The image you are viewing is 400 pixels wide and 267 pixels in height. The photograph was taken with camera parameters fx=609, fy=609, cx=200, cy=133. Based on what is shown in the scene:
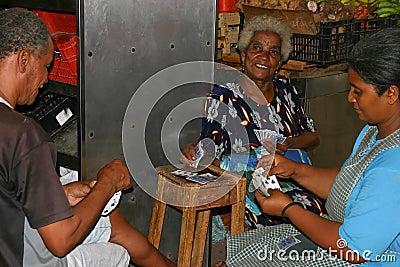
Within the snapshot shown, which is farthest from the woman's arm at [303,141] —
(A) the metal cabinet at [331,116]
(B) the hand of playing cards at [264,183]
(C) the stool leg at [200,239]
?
(B) the hand of playing cards at [264,183]

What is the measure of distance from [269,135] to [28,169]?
6.00 feet

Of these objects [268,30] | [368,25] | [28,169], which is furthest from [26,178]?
[368,25]

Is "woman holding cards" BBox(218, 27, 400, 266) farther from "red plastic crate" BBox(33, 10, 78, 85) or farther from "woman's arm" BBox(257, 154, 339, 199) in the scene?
"red plastic crate" BBox(33, 10, 78, 85)

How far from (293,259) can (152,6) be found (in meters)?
1.49

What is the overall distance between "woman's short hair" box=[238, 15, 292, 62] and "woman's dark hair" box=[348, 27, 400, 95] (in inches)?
63.1

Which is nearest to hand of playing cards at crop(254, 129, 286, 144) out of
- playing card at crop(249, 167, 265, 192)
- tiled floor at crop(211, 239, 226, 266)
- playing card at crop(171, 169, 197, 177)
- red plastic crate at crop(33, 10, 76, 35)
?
playing card at crop(171, 169, 197, 177)

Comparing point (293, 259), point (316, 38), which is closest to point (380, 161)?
point (293, 259)

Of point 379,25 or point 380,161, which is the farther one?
point 379,25

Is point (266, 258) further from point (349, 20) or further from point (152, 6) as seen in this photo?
point (349, 20)

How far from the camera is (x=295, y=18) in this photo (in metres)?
4.18

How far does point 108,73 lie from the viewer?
308 centimetres

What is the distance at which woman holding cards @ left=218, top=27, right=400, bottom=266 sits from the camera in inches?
85.0

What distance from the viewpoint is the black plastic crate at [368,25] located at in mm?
4355

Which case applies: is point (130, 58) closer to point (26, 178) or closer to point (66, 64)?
point (66, 64)
